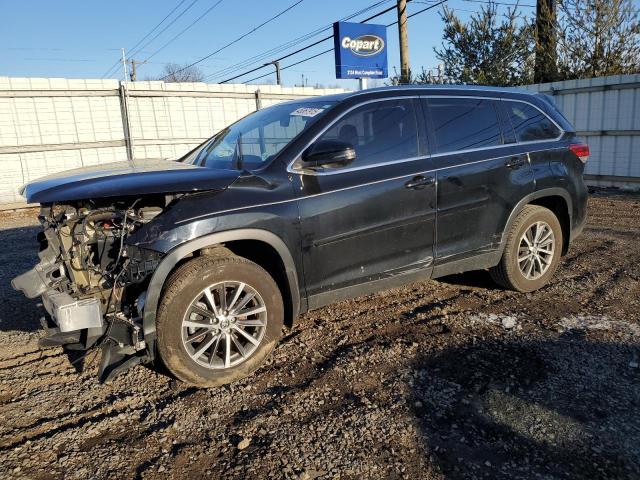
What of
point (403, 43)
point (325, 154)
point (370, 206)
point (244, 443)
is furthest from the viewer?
point (403, 43)

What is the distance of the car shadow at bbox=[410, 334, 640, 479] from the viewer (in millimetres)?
2543

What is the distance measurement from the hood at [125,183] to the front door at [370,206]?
0.63 metres

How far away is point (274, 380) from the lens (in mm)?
3441

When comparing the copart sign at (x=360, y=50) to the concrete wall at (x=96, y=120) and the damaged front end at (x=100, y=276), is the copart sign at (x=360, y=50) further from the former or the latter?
the damaged front end at (x=100, y=276)

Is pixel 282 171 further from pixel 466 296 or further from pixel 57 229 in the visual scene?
pixel 466 296

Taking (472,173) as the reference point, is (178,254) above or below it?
below

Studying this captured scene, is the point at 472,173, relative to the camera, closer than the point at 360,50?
Yes

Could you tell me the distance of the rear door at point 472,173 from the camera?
4.20 meters

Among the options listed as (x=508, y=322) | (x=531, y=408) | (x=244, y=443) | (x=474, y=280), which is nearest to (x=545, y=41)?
(x=474, y=280)

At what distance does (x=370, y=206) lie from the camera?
376 centimetres

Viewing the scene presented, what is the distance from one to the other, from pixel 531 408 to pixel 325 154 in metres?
2.11

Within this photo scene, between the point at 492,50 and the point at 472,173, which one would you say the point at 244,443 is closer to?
the point at 472,173

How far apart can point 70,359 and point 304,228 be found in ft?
6.95

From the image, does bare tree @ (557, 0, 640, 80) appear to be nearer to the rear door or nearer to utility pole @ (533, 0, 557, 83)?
utility pole @ (533, 0, 557, 83)
